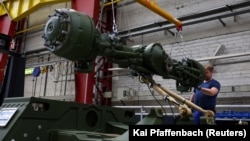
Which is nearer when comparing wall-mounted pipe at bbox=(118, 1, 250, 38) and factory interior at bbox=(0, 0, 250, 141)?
factory interior at bbox=(0, 0, 250, 141)

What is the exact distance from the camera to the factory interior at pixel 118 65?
1.55m

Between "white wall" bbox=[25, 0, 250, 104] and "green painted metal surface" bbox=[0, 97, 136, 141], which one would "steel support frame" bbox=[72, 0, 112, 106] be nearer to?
"white wall" bbox=[25, 0, 250, 104]

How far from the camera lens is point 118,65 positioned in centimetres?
181

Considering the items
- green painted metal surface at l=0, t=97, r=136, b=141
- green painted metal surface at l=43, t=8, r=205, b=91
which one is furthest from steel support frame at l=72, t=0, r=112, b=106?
green painted metal surface at l=43, t=8, r=205, b=91

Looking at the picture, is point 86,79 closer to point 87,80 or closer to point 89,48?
point 87,80

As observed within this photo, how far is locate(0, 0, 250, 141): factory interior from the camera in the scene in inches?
61.1

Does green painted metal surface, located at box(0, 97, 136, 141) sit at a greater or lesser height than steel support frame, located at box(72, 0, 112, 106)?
lesser

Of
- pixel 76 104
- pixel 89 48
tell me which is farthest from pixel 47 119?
pixel 89 48

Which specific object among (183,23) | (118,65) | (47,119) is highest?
(183,23)

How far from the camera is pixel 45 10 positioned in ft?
33.4

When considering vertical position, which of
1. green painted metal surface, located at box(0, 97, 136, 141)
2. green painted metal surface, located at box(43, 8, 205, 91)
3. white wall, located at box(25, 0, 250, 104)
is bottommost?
green painted metal surface, located at box(0, 97, 136, 141)

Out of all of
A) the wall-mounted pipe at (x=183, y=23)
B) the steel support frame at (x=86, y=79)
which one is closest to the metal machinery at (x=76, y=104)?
the steel support frame at (x=86, y=79)

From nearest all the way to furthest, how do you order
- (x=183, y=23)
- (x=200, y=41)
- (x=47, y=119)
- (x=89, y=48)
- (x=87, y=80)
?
(x=89, y=48), (x=47, y=119), (x=87, y=80), (x=200, y=41), (x=183, y=23)

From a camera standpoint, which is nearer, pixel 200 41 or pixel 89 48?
pixel 89 48
